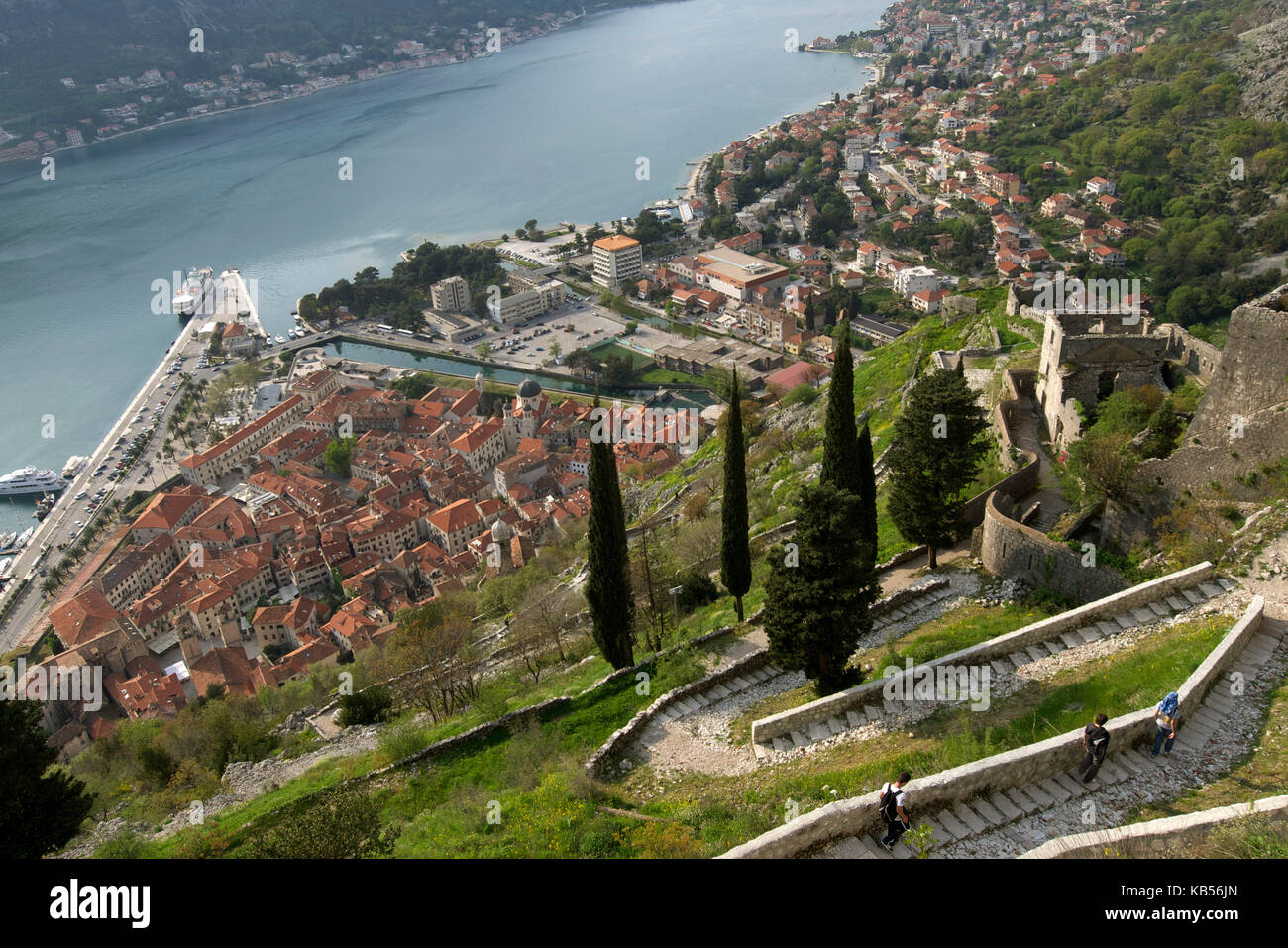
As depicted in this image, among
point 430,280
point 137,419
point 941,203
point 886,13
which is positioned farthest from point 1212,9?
point 137,419

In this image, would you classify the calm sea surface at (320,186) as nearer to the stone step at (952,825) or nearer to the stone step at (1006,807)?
the stone step at (952,825)

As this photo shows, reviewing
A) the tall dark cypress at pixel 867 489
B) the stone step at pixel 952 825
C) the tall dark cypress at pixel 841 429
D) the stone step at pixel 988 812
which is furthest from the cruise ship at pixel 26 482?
the stone step at pixel 988 812

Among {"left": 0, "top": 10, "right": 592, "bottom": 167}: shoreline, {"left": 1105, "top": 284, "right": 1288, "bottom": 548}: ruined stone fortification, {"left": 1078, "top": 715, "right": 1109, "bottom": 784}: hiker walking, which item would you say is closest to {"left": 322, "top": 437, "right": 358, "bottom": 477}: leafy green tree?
{"left": 1105, "top": 284, "right": 1288, "bottom": 548}: ruined stone fortification

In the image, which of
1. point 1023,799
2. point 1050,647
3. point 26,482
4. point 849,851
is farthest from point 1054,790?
point 26,482

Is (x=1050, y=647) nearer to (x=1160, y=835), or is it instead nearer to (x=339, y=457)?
(x=1160, y=835)
